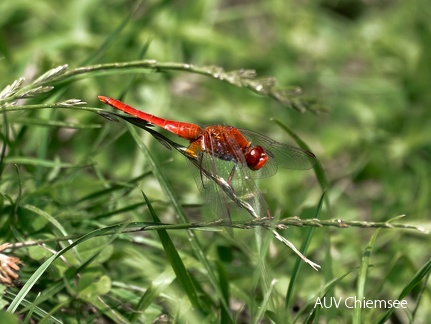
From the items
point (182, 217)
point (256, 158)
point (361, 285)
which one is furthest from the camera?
point (256, 158)

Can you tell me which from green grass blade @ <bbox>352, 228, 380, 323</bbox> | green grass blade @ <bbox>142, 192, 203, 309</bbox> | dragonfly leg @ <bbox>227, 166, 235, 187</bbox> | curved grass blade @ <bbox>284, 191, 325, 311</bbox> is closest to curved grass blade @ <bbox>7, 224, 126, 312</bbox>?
green grass blade @ <bbox>142, 192, 203, 309</bbox>

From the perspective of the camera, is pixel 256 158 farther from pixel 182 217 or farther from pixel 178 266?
pixel 178 266

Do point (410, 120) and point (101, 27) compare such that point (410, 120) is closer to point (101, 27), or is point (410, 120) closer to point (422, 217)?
point (422, 217)

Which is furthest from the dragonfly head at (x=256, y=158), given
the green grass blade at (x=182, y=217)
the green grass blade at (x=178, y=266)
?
the green grass blade at (x=178, y=266)

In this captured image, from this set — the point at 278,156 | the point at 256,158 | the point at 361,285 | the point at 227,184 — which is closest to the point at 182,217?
the point at 227,184

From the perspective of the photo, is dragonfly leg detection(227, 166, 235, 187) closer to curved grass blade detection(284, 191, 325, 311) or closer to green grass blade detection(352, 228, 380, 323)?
curved grass blade detection(284, 191, 325, 311)

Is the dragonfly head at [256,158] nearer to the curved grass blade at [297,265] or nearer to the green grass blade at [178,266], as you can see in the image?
the curved grass blade at [297,265]

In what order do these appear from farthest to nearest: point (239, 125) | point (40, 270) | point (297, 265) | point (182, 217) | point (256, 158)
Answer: point (239, 125) < point (256, 158) < point (182, 217) < point (297, 265) < point (40, 270)

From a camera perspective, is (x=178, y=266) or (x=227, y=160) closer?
(x=178, y=266)
